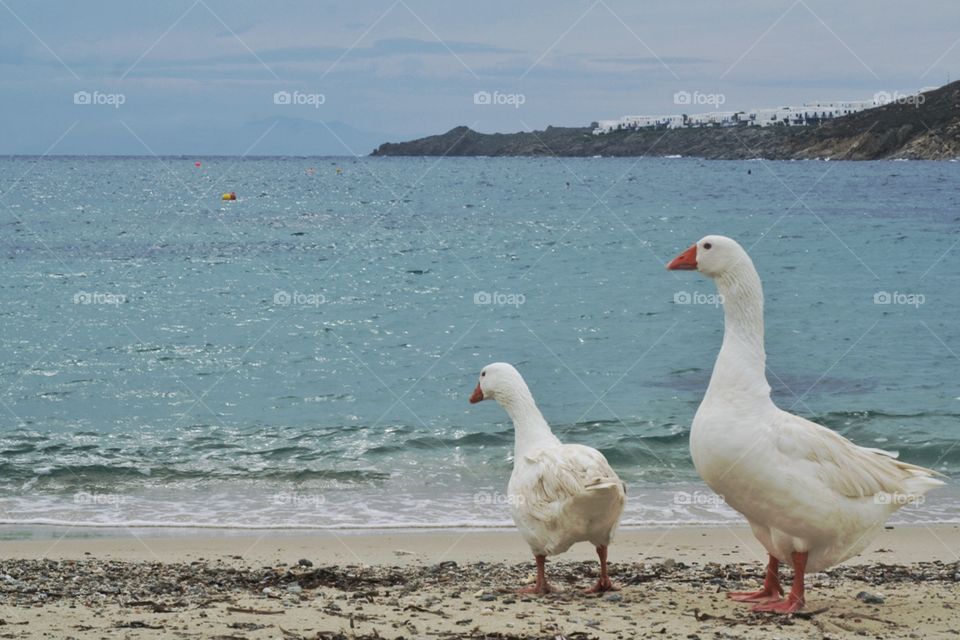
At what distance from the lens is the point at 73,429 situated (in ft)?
56.4

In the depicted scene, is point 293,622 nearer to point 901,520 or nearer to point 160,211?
point 901,520

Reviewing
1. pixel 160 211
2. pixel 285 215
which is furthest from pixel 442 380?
pixel 160 211

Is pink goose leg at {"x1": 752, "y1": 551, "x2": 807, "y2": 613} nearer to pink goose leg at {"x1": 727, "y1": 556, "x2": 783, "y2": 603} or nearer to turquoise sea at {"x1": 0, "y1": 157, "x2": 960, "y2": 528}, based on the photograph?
pink goose leg at {"x1": 727, "y1": 556, "x2": 783, "y2": 603}

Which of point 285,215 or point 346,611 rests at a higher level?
point 285,215

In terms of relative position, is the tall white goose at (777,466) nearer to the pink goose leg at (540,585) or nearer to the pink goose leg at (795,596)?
the pink goose leg at (795,596)

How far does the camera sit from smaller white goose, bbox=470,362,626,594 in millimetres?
7961

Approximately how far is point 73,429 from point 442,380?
240 inches

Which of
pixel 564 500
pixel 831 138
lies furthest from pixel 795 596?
pixel 831 138

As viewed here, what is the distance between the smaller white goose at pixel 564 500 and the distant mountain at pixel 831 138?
128 m

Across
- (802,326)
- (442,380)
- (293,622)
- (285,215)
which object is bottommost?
(293,622)

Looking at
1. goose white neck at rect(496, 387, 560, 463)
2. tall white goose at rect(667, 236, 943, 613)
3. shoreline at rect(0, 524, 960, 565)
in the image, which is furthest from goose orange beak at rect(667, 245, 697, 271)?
shoreline at rect(0, 524, 960, 565)

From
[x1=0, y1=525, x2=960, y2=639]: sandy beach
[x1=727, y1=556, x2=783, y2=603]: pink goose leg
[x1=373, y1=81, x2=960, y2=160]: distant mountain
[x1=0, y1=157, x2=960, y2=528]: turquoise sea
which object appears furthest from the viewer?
[x1=373, y1=81, x2=960, y2=160]: distant mountain

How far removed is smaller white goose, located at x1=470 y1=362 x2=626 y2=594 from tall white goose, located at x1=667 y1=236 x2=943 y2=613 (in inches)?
29.7

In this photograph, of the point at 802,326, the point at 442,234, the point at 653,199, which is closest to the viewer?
the point at 802,326
